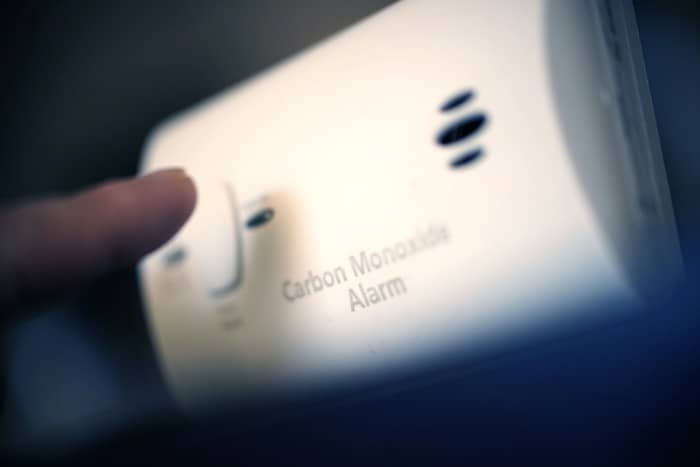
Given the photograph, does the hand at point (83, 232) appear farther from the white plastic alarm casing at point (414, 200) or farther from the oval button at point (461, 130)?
the oval button at point (461, 130)

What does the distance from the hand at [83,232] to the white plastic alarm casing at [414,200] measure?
2.2 inches

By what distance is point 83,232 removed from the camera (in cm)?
34

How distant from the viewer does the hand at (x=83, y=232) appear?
1.06ft

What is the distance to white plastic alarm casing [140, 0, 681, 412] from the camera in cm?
32

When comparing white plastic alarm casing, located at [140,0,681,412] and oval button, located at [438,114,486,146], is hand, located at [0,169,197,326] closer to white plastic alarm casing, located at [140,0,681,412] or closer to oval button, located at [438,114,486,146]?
white plastic alarm casing, located at [140,0,681,412]

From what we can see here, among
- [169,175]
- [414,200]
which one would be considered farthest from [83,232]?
[414,200]

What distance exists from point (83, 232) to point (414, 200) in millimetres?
188

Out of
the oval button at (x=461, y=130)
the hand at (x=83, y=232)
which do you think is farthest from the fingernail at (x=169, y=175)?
the oval button at (x=461, y=130)

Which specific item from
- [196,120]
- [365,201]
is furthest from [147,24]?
[365,201]

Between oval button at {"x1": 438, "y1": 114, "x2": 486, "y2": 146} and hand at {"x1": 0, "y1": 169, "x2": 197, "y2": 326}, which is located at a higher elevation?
oval button at {"x1": 438, "y1": 114, "x2": 486, "y2": 146}

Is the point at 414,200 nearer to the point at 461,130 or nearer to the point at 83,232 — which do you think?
the point at 461,130

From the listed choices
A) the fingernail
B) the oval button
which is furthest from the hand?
the oval button

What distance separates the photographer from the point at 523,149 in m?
0.32

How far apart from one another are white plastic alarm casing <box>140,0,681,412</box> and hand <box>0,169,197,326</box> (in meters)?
0.06
